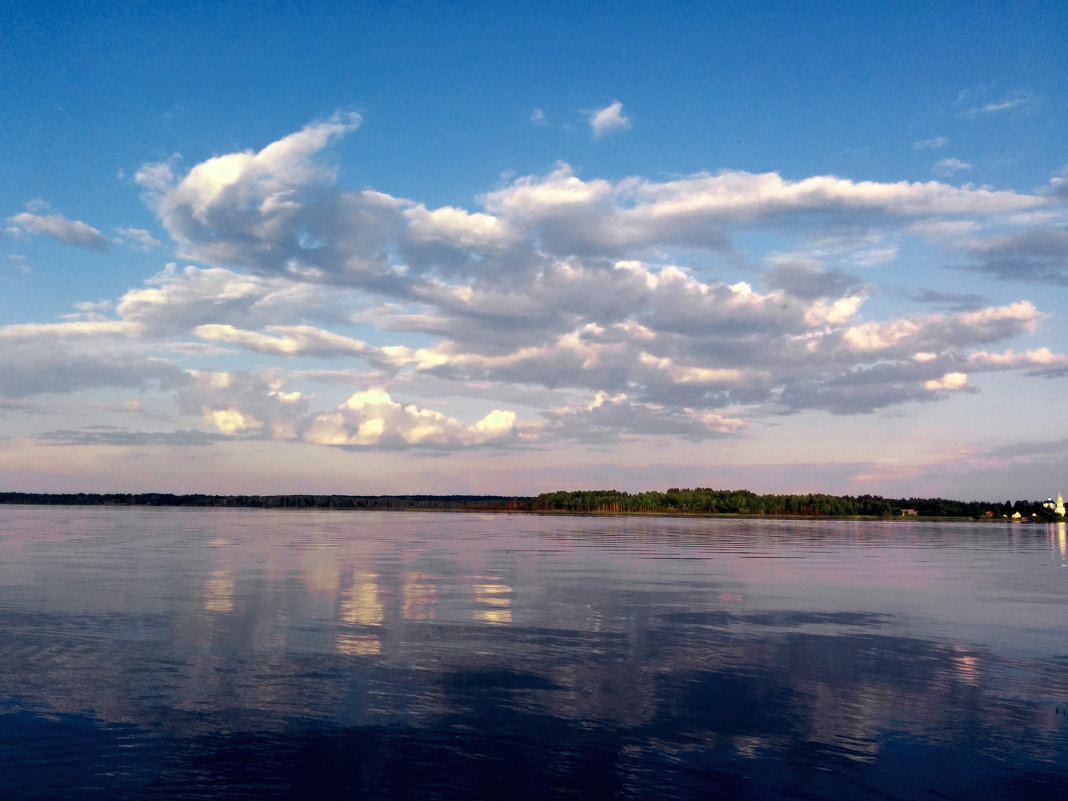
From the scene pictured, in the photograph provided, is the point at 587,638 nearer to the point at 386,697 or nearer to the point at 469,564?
the point at 386,697

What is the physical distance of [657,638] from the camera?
80.8 ft

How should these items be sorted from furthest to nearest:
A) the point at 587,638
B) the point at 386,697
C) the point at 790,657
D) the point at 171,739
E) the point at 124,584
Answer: the point at 124,584 < the point at 587,638 < the point at 790,657 < the point at 386,697 < the point at 171,739

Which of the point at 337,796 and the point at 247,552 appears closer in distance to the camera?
the point at 337,796

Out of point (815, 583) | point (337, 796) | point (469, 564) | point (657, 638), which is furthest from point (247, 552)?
point (337, 796)

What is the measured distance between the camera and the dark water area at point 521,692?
13062 mm

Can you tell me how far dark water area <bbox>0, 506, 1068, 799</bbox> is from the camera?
13.1 meters

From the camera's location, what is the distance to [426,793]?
40.7 feet

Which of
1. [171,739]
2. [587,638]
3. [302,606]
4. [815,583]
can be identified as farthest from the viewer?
A: [815,583]

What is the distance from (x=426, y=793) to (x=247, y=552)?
48.3 metres

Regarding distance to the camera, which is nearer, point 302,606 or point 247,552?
point 302,606

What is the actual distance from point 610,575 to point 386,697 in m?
28.0

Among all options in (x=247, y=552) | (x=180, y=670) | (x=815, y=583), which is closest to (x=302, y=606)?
(x=180, y=670)

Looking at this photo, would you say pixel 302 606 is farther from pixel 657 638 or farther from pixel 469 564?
pixel 469 564

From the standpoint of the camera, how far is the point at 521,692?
18.0 metres
